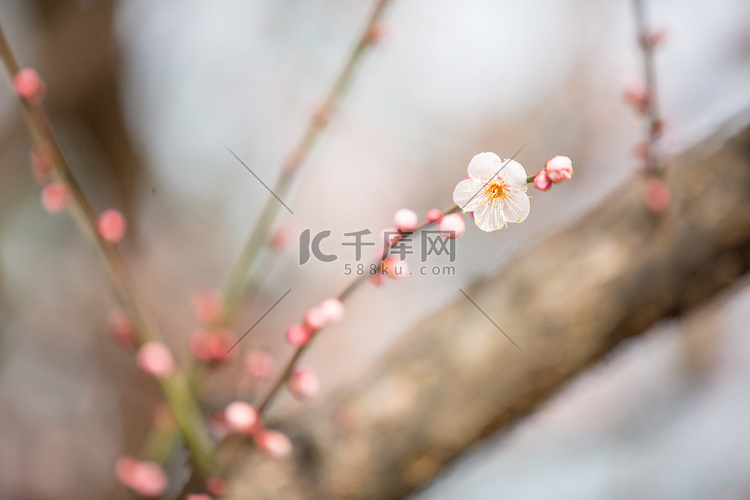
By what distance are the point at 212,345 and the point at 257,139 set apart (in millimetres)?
201

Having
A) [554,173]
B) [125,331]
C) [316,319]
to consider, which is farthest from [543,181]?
[125,331]

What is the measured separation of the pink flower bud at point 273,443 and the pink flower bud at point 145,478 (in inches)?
2.2

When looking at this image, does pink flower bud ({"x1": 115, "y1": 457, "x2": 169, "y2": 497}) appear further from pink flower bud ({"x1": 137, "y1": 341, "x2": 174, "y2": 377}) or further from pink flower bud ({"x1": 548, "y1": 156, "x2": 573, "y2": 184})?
pink flower bud ({"x1": 548, "y1": 156, "x2": 573, "y2": 184})

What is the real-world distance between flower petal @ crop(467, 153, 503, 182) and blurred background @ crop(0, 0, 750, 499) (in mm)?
191

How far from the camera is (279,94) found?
1.45 feet

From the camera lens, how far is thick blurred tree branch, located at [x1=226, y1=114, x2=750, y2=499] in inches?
10.9

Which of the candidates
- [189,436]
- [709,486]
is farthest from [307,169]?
[709,486]

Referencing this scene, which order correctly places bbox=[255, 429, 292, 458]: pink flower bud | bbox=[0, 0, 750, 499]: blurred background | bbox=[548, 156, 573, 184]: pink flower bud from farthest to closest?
bbox=[0, 0, 750, 499]: blurred background, bbox=[255, 429, 292, 458]: pink flower bud, bbox=[548, 156, 573, 184]: pink flower bud

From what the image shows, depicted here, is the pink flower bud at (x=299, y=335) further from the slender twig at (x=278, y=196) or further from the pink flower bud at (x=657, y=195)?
the pink flower bud at (x=657, y=195)

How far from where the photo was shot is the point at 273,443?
25 cm

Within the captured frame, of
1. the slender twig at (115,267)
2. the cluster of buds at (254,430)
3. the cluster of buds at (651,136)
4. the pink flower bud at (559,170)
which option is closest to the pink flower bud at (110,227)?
the slender twig at (115,267)

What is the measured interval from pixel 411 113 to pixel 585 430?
0.40m

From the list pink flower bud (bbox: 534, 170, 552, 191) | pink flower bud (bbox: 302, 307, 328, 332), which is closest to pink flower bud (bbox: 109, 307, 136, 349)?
pink flower bud (bbox: 302, 307, 328, 332)

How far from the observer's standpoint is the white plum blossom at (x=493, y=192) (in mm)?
175
